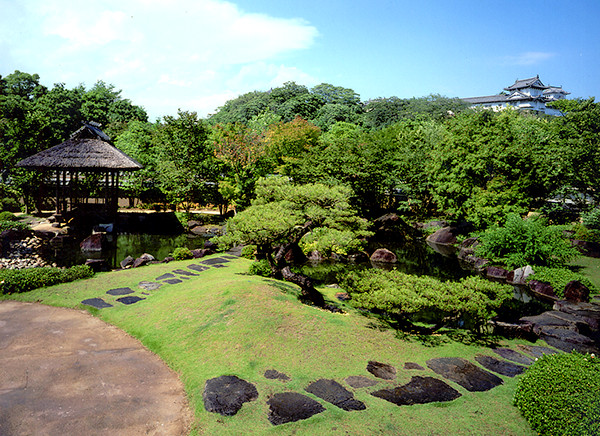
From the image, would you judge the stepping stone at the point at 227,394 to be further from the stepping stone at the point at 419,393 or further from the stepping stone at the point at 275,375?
the stepping stone at the point at 419,393

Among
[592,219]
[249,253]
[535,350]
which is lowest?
[535,350]

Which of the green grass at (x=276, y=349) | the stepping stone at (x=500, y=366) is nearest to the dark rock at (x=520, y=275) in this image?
the green grass at (x=276, y=349)

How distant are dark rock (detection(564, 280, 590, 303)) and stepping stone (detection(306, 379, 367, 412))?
15258 mm

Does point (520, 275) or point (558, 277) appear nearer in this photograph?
point (558, 277)

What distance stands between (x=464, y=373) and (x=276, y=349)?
503 centimetres

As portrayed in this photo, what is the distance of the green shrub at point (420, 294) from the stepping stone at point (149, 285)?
7660 mm

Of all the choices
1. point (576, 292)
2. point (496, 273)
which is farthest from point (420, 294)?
point (496, 273)

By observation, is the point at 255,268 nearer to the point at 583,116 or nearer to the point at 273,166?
the point at 273,166

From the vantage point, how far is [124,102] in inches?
2491

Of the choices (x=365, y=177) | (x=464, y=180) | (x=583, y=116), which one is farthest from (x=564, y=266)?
(x=583, y=116)

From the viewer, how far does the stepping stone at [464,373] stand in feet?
33.7

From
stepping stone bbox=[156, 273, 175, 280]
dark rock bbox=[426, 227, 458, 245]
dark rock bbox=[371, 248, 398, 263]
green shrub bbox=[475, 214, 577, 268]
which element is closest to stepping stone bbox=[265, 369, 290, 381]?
stepping stone bbox=[156, 273, 175, 280]

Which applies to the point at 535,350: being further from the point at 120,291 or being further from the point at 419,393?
the point at 120,291

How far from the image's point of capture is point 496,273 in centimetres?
2475
